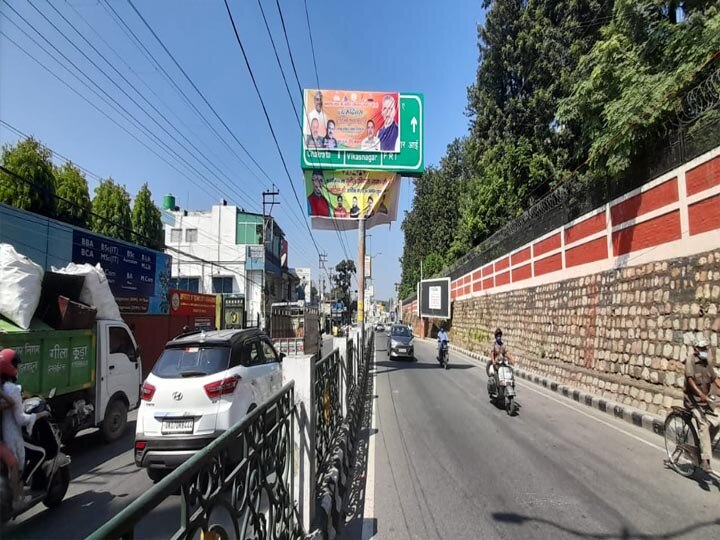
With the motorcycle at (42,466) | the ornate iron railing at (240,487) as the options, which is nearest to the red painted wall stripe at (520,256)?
the ornate iron railing at (240,487)

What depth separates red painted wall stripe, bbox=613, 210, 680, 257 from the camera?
874 centimetres

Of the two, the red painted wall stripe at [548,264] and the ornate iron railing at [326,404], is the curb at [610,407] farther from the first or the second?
the ornate iron railing at [326,404]

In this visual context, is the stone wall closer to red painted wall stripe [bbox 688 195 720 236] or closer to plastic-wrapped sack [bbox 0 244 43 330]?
red painted wall stripe [bbox 688 195 720 236]

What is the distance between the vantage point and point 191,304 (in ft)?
71.2

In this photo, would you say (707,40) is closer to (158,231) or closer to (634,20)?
(634,20)

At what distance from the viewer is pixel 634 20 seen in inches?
456

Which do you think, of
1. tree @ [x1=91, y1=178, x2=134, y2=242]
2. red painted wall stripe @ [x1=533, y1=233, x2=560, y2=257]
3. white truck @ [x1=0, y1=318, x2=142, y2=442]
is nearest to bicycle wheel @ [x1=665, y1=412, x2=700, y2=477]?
white truck @ [x1=0, y1=318, x2=142, y2=442]

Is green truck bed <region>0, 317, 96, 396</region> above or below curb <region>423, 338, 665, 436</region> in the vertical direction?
above

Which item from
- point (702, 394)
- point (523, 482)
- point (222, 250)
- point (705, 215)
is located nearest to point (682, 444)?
point (702, 394)

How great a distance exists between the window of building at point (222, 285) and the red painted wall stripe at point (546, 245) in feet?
101

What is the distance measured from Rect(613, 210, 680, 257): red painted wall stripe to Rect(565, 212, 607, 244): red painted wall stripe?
0.81 meters

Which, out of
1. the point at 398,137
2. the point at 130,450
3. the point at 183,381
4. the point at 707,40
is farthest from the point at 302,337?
the point at 707,40

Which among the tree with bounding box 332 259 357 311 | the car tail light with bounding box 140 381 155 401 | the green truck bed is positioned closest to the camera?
the car tail light with bounding box 140 381 155 401

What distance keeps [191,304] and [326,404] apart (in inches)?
725
